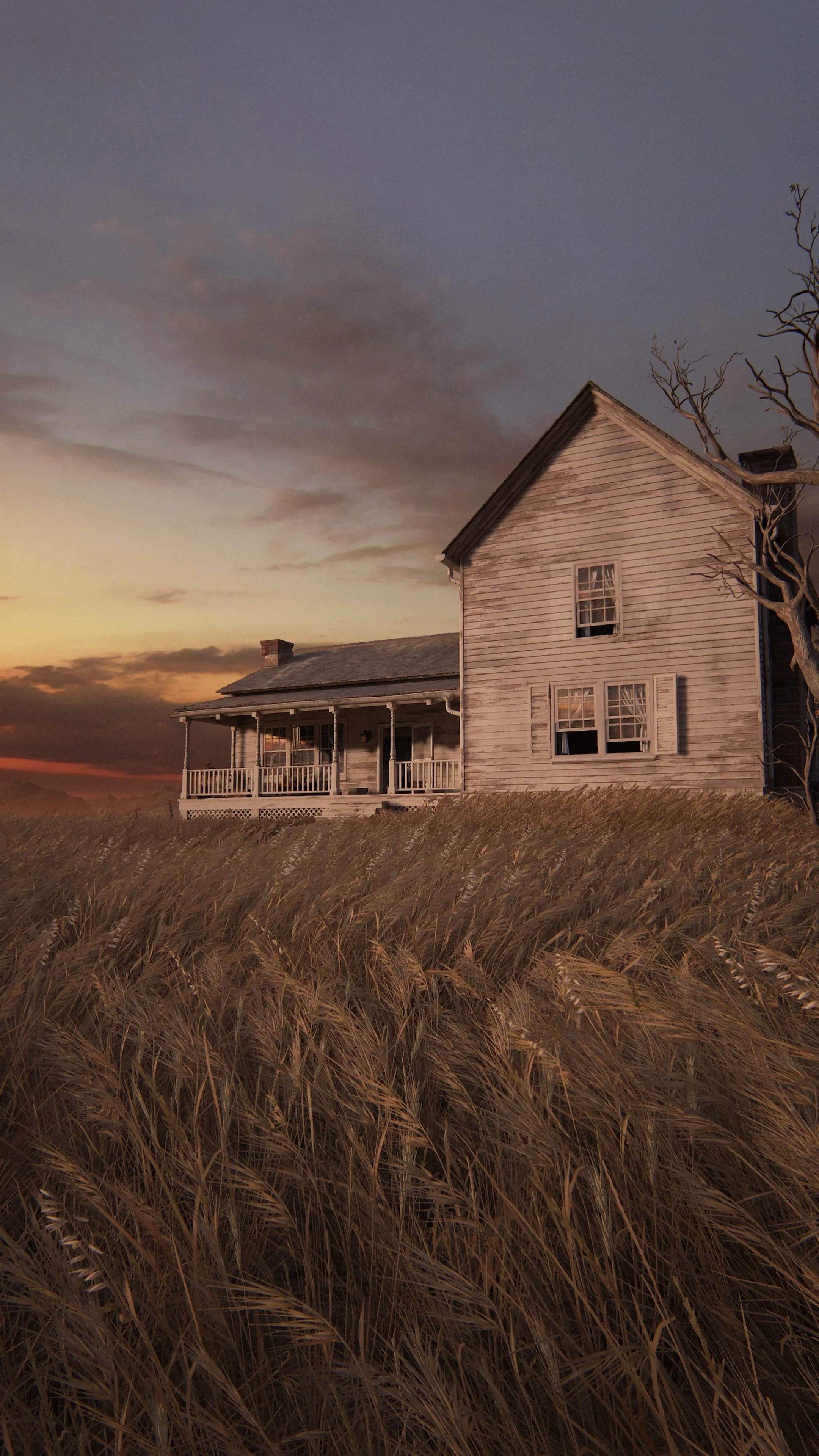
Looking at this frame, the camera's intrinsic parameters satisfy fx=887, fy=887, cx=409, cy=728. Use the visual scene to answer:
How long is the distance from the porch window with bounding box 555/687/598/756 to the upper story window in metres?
1.33

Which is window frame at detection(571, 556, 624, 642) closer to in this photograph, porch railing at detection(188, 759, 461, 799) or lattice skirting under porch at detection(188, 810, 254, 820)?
porch railing at detection(188, 759, 461, 799)

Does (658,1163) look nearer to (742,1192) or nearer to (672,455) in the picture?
(742,1192)

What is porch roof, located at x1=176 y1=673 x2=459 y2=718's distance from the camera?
79.5 ft

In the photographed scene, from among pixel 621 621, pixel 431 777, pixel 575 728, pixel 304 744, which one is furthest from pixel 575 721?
pixel 304 744

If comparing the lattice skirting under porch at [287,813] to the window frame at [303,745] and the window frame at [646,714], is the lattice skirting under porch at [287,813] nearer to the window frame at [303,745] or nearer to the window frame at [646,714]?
the window frame at [303,745]

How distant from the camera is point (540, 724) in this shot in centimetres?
1992

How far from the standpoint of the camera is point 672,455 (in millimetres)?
18750

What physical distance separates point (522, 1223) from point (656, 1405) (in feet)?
1.17

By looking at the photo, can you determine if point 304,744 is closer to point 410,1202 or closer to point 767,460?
point 767,460

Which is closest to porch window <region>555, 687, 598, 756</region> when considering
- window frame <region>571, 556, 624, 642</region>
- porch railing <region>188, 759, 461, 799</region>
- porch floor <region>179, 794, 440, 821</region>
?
window frame <region>571, 556, 624, 642</region>

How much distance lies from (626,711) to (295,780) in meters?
11.4

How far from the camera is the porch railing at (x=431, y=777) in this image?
23359 millimetres

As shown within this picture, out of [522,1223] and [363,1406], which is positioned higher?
[522,1223]

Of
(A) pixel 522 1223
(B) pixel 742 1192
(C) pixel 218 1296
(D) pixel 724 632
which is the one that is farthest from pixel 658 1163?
(D) pixel 724 632
